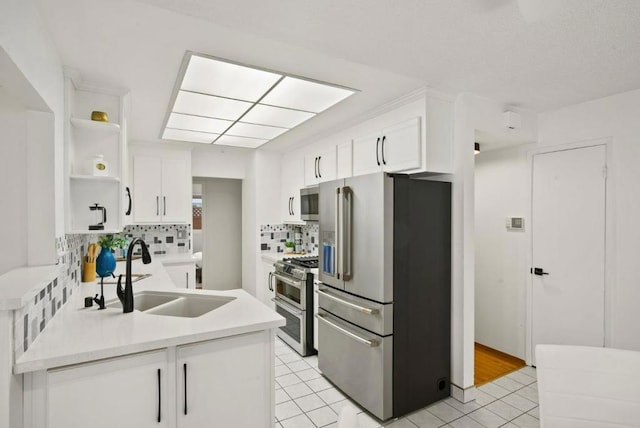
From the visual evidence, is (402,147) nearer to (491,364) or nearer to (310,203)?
(310,203)

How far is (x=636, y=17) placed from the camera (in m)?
1.60

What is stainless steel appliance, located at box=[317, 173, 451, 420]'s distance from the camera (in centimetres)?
231

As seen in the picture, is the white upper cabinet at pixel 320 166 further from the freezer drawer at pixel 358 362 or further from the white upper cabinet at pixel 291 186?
the freezer drawer at pixel 358 362

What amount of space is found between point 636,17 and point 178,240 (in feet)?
16.2

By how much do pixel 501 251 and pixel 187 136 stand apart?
3.73 metres

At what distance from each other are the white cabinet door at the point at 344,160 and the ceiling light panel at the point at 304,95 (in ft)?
1.85

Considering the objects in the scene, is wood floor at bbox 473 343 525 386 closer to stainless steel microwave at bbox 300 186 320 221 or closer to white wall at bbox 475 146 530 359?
white wall at bbox 475 146 530 359

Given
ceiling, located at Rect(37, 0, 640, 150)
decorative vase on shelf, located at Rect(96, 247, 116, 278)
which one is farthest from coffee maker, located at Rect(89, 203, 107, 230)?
ceiling, located at Rect(37, 0, 640, 150)

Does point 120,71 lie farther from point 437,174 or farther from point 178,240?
point 178,240

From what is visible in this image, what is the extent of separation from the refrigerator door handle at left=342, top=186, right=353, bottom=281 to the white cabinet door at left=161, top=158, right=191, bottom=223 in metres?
2.82

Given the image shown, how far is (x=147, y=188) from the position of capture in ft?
14.3

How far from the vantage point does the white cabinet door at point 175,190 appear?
4.46m

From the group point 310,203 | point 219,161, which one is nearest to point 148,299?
point 310,203

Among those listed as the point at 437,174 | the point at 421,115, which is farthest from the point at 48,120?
the point at 437,174
